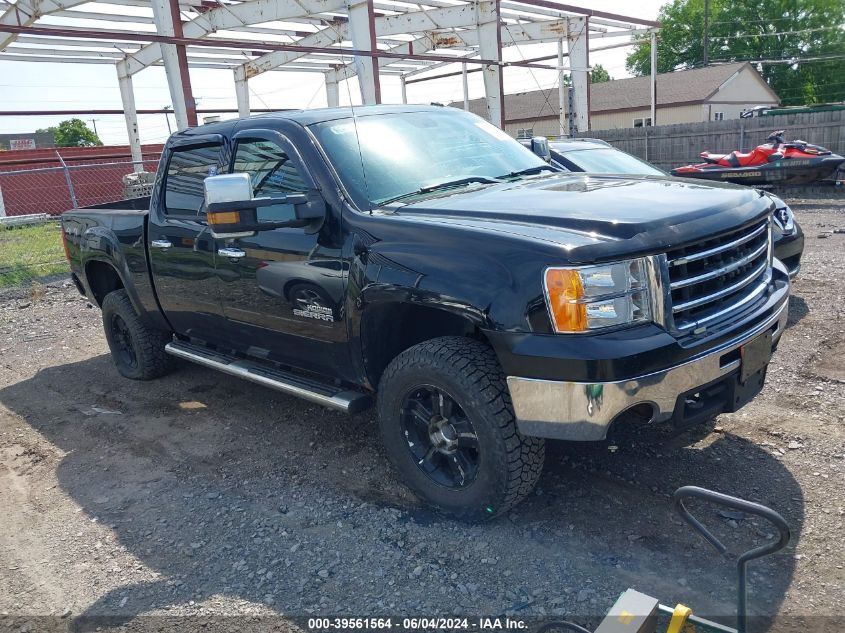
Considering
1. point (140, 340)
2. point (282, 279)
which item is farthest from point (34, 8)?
point (282, 279)

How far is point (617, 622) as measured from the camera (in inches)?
91.8

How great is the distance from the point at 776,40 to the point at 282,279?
60.9m

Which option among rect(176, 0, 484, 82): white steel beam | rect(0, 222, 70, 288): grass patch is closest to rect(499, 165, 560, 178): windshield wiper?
rect(0, 222, 70, 288): grass patch

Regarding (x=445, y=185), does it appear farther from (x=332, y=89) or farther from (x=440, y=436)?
(x=332, y=89)

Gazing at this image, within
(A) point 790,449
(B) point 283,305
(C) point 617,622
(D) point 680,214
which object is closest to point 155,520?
(B) point 283,305

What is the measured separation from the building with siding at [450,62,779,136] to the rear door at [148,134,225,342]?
31262mm

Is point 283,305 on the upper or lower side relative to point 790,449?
upper

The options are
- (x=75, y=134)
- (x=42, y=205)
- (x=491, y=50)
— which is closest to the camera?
(x=491, y=50)

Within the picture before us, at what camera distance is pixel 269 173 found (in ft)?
14.5

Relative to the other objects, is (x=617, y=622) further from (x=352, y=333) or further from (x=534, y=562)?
(x=352, y=333)

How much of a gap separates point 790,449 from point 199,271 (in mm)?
3639

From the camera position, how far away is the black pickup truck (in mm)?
3006

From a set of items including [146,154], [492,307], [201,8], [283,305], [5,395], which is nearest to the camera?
[492,307]

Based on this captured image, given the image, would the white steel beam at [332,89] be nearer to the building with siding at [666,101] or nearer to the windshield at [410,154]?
the building with siding at [666,101]
